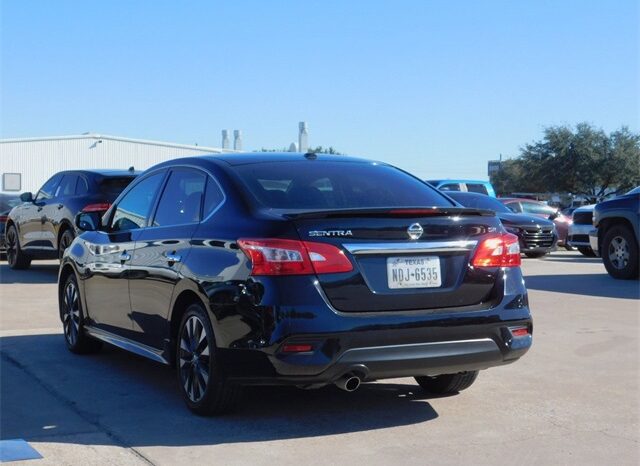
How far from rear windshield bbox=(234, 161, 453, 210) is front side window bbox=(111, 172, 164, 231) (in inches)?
41.7

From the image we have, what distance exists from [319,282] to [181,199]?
5.48ft

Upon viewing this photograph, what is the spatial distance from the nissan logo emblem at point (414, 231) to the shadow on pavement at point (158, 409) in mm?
1163

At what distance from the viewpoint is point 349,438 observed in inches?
209

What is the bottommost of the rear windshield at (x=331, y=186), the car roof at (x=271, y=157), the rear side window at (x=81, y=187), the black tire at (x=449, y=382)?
the black tire at (x=449, y=382)

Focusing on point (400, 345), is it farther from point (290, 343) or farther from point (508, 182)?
point (508, 182)

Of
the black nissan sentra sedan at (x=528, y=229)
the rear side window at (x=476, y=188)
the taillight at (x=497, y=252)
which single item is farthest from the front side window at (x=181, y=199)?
the rear side window at (x=476, y=188)

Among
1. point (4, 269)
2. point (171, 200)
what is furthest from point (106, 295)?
point (4, 269)

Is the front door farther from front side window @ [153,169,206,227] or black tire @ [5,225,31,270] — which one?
black tire @ [5,225,31,270]

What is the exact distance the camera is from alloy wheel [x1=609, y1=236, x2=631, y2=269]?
1412cm

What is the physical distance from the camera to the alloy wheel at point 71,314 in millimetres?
7930

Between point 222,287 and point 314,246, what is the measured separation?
0.63m

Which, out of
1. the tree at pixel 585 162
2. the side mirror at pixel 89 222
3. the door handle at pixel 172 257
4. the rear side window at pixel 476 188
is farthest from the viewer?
the tree at pixel 585 162

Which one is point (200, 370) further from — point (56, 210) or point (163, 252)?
point (56, 210)

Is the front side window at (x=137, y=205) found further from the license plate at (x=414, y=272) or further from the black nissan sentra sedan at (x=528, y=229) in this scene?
the black nissan sentra sedan at (x=528, y=229)
